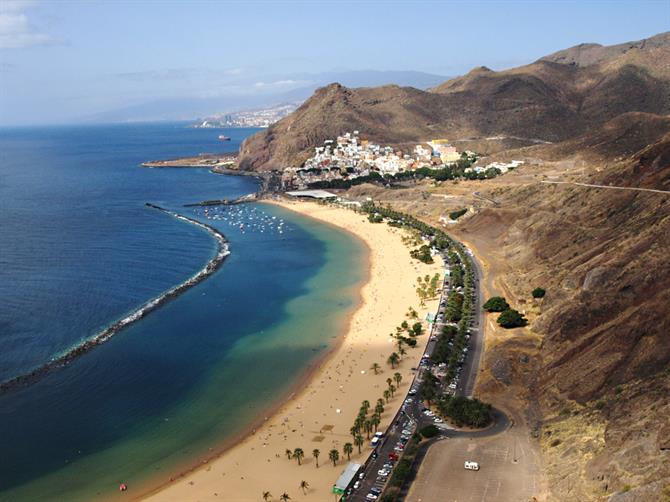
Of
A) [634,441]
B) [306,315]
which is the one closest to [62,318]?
[306,315]

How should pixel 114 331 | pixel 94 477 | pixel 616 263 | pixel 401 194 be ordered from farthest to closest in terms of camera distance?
pixel 401 194 → pixel 114 331 → pixel 616 263 → pixel 94 477

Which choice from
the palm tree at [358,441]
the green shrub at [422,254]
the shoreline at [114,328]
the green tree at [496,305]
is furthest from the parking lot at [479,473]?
the green shrub at [422,254]

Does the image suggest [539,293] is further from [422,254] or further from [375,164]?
[375,164]

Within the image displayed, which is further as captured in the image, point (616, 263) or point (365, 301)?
point (365, 301)

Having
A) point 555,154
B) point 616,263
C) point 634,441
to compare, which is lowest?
point 634,441

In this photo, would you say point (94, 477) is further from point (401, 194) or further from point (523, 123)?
point (523, 123)

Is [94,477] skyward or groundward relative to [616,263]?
groundward

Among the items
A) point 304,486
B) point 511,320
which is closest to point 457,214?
point 511,320
